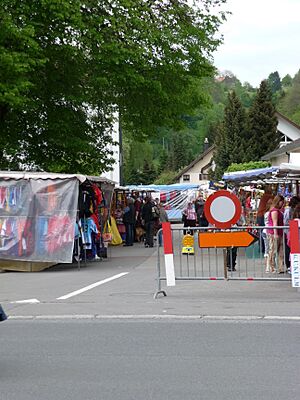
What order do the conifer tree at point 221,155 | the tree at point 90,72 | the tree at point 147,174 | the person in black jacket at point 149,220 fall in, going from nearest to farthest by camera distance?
the tree at point 90,72
the person in black jacket at point 149,220
the conifer tree at point 221,155
the tree at point 147,174

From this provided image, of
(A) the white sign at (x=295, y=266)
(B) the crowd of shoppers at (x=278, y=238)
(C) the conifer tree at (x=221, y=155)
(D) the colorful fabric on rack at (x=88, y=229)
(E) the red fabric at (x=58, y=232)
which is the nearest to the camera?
(A) the white sign at (x=295, y=266)

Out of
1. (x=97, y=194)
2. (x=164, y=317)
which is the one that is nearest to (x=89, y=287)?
(x=164, y=317)

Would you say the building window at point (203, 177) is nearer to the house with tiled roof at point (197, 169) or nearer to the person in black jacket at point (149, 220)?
the house with tiled roof at point (197, 169)

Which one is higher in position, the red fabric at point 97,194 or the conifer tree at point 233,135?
the conifer tree at point 233,135

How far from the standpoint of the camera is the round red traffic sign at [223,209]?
43.3 feet

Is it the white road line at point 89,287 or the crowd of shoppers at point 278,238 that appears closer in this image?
the white road line at point 89,287

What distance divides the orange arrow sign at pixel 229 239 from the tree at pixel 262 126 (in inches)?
2420

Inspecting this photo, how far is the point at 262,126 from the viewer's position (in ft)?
247

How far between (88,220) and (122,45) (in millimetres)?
8410

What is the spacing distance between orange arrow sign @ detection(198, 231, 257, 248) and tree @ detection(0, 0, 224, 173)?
43.3ft

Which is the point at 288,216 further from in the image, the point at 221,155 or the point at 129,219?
the point at 221,155

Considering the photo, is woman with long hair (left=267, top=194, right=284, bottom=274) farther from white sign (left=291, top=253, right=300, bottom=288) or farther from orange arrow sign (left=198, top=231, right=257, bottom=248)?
white sign (left=291, top=253, right=300, bottom=288)

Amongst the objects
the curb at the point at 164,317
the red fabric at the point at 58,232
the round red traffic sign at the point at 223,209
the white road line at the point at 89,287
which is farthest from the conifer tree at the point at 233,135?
the curb at the point at 164,317

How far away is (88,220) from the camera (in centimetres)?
2147
